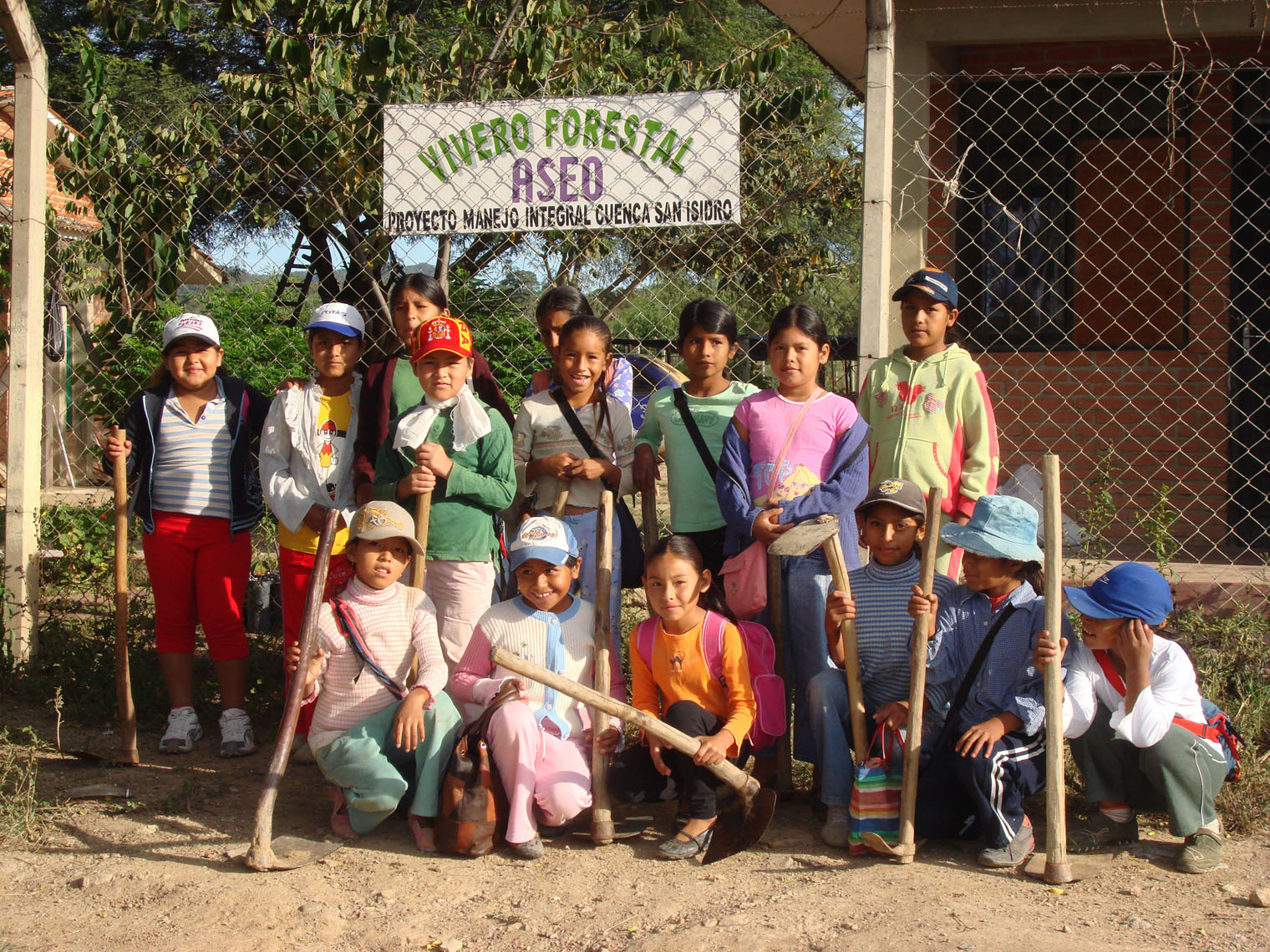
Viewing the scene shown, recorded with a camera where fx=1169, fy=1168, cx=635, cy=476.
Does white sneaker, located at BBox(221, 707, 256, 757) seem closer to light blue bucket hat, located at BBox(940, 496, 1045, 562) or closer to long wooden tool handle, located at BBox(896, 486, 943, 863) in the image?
long wooden tool handle, located at BBox(896, 486, 943, 863)

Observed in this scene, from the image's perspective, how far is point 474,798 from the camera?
3230 millimetres

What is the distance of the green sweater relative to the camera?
12.2ft

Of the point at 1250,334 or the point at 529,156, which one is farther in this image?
the point at 1250,334

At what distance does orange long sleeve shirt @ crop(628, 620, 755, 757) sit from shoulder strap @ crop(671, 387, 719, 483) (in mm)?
552

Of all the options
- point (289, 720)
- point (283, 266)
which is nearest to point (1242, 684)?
point (289, 720)

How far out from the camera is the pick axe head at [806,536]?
3131mm

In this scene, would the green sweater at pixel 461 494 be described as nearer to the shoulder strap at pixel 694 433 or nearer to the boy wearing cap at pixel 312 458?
the boy wearing cap at pixel 312 458

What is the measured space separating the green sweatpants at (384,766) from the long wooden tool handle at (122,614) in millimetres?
1006

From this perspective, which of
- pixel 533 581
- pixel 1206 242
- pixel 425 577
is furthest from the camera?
pixel 1206 242

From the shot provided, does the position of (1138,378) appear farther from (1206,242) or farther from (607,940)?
(607,940)

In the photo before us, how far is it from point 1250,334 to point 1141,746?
414 cm

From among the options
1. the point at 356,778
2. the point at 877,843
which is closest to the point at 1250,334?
the point at 877,843

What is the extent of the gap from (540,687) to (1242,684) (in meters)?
2.61

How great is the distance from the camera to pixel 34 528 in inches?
183
